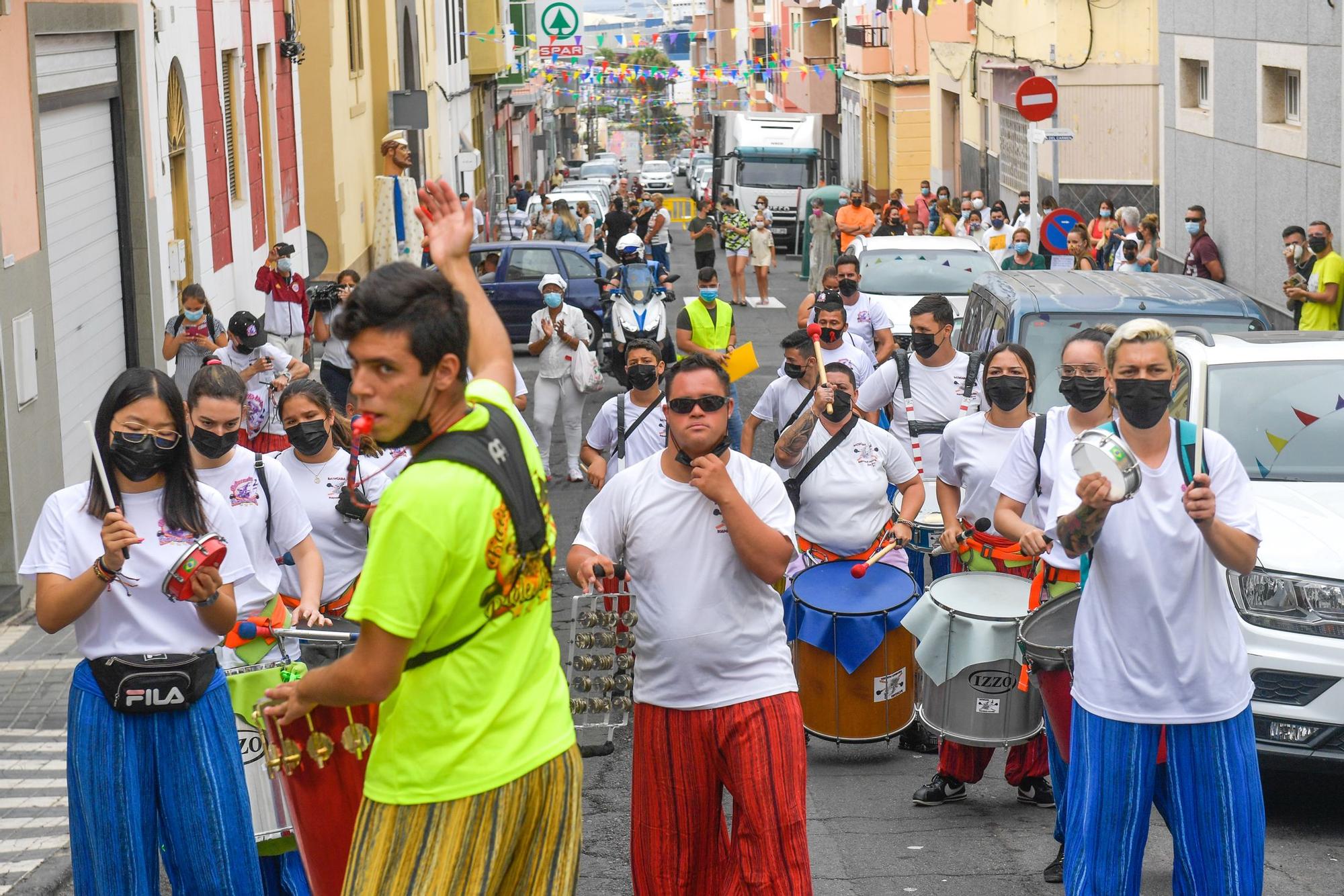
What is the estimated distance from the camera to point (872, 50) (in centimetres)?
5566

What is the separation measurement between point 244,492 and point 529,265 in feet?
61.5

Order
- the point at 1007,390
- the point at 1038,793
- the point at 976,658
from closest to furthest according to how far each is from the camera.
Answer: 1. the point at 976,658
2. the point at 1038,793
3. the point at 1007,390

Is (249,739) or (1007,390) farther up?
(1007,390)

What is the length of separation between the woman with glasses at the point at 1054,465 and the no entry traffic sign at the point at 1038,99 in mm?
14878

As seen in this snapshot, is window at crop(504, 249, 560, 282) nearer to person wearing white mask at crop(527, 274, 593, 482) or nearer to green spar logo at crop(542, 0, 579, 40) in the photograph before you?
person wearing white mask at crop(527, 274, 593, 482)

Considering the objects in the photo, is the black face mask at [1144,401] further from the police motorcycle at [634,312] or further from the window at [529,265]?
the window at [529,265]

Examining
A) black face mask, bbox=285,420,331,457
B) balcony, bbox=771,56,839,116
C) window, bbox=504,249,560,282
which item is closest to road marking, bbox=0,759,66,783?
black face mask, bbox=285,420,331,457

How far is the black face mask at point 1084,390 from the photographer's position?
5.94 meters

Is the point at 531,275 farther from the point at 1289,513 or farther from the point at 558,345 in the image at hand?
the point at 1289,513

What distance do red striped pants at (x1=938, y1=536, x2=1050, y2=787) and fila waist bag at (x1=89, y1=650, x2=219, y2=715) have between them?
329 centimetres

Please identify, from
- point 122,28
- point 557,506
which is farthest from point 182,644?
point 122,28

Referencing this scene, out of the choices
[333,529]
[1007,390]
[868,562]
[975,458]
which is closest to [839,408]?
[975,458]

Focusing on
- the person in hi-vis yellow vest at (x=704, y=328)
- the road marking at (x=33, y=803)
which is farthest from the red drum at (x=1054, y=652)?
the person in hi-vis yellow vest at (x=704, y=328)

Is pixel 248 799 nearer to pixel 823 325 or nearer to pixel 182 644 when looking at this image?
pixel 182 644
